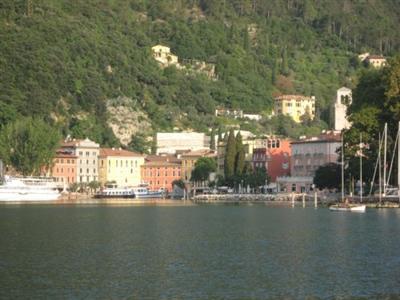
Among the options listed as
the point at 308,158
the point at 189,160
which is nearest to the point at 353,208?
the point at 308,158

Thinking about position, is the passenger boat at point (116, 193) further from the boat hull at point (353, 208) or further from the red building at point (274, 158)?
the boat hull at point (353, 208)

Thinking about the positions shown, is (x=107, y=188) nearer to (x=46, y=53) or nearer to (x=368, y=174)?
(x=46, y=53)

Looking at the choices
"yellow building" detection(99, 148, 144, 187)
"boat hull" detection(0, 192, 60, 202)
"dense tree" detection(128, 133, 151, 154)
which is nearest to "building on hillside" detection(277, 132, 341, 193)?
"boat hull" detection(0, 192, 60, 202)

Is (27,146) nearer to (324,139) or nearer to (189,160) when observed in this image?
(324,139)

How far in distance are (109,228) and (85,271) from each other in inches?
1079

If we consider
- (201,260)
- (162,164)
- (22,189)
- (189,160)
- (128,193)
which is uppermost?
(189,160)

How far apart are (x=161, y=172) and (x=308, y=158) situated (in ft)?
107

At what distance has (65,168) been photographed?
175625 mm

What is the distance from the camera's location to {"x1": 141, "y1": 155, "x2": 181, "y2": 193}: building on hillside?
7185 inches

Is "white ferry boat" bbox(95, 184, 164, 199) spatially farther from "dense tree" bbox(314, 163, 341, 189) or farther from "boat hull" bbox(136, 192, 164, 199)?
"dense tree" bbox(314, 163, 341, 189)

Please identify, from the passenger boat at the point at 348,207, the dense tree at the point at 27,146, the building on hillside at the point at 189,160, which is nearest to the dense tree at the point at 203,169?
the building on hillside at the point at 189,160

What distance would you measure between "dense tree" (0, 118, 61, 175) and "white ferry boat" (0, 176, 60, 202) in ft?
10.3

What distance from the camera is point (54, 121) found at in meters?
184

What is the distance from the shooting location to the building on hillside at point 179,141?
641 feet
